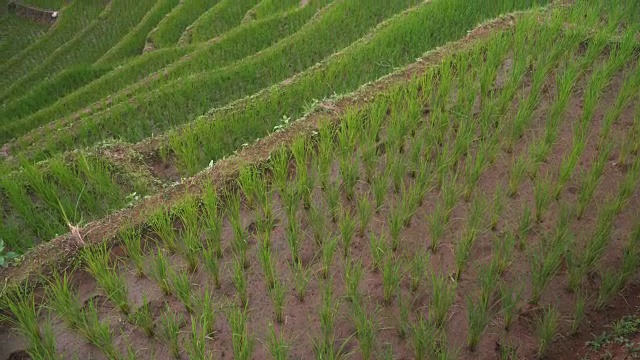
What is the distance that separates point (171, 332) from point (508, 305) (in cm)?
141

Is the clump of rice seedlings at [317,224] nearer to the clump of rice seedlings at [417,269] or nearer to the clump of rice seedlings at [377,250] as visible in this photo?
the clump of rice seedlings at [377,250]

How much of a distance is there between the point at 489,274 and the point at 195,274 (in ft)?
4.61

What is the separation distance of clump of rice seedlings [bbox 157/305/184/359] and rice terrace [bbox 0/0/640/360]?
0.02 meters

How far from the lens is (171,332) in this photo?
2133 mm

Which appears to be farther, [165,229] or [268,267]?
[165,229]

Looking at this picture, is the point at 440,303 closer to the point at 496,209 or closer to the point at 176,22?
the point at 496,209

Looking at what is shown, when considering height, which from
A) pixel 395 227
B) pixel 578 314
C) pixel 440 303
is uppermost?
pixel 395 227

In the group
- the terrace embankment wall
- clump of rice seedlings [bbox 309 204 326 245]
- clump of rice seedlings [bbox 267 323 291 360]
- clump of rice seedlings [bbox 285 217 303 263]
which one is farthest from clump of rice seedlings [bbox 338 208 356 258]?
the terrace embankment wall

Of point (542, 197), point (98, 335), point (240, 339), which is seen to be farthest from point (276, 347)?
point (542, 197)

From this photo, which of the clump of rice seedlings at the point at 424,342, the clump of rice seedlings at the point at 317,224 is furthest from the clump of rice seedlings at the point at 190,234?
the clump of rice seedlings at the point at 424,342

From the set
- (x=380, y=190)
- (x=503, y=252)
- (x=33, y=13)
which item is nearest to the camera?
(x=503, y=252)

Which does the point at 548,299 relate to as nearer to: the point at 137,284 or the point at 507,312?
the point at 507,312

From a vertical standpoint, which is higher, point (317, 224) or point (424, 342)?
point (317, 224)

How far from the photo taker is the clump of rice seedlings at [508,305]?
6.97 ft
